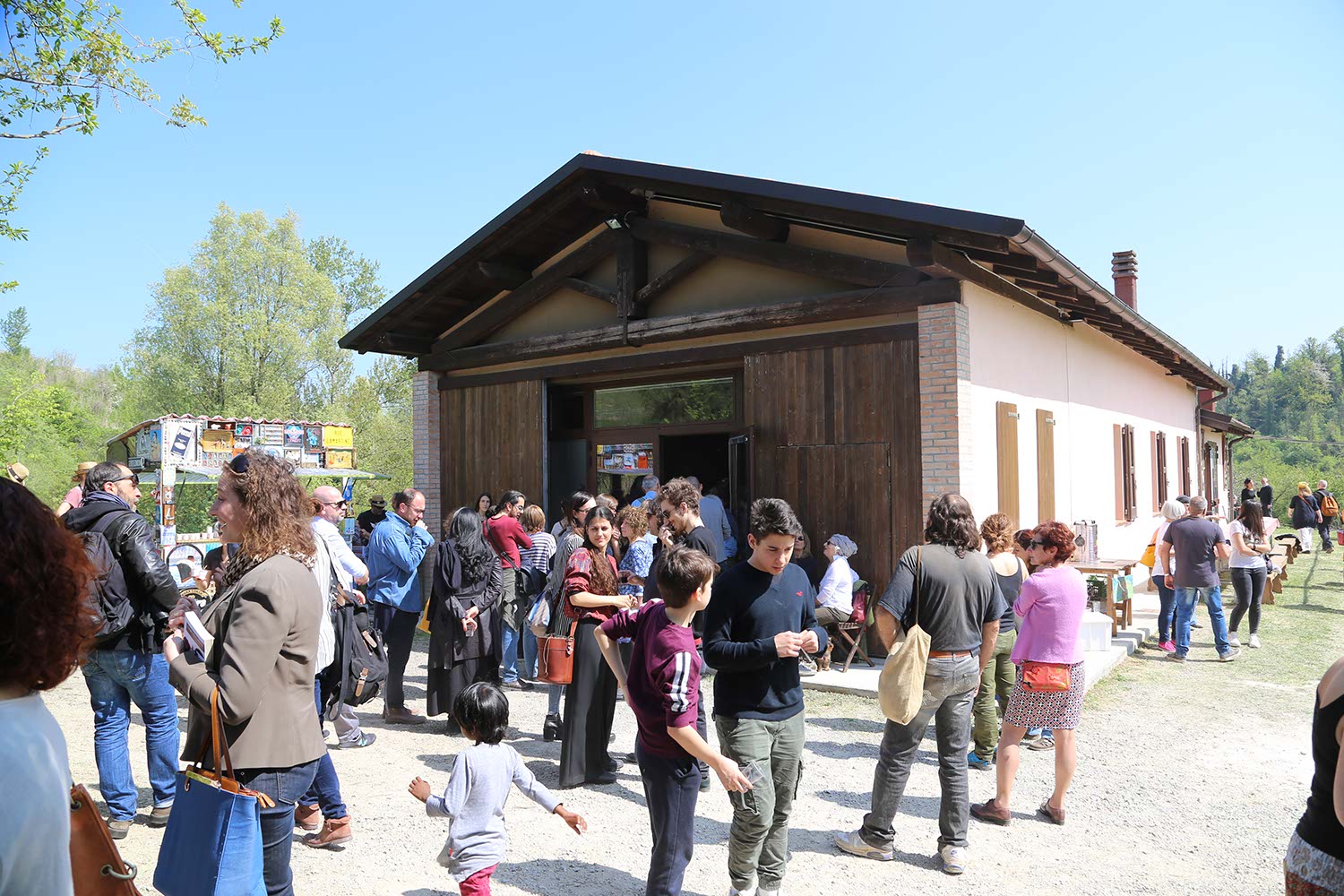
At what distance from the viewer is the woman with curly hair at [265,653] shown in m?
2.57

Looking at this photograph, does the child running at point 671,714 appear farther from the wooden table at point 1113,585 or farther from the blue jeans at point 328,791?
the wooden table at point 1113,585

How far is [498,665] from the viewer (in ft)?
21.9

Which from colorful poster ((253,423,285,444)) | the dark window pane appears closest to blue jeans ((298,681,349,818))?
the dark window pane

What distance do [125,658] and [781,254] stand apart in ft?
22.7

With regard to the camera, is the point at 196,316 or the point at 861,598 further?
the point at 196,316

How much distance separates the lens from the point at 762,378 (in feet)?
31.2

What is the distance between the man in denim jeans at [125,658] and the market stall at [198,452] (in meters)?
9.53

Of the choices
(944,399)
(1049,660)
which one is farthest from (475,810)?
(944,399)

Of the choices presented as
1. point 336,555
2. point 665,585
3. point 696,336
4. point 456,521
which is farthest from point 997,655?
point 696,336

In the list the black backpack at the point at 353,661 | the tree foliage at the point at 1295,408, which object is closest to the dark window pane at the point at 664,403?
the black backpack at the point at 353,661

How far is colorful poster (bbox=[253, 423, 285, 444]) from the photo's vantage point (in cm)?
1764

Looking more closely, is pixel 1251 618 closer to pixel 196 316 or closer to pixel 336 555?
pixel 336 555

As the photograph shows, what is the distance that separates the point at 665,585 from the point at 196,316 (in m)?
35.9

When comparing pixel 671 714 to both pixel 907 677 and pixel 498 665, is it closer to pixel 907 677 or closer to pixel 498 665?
pixel 907 677
